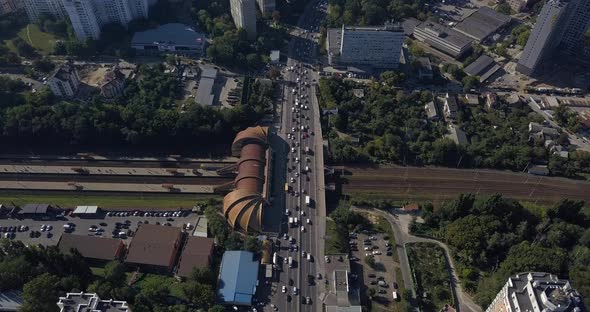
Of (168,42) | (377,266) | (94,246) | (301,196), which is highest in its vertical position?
(168,42)

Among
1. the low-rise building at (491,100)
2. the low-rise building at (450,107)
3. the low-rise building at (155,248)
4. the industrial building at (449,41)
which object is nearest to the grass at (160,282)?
the low-rise building at (155,248)

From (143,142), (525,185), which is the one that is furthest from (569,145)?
(143,142)

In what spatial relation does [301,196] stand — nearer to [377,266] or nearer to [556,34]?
[377,266]

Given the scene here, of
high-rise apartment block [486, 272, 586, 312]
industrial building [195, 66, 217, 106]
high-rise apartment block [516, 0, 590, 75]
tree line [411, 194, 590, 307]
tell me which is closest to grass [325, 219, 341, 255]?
tree line [411, 194, 590, 307]

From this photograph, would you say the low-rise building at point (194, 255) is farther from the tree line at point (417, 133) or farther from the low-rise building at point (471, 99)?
the low-rise building at point (471, 99)

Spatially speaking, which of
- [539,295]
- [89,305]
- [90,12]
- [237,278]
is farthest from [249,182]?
[90,12]

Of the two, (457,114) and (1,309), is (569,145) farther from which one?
(1,309)

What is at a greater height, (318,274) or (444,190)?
(444,190)
